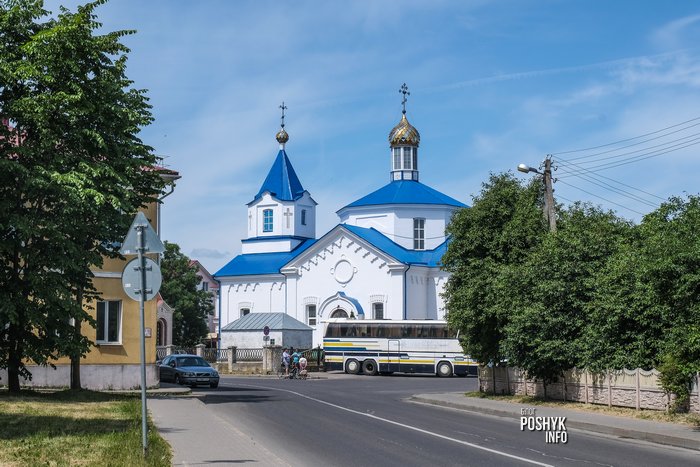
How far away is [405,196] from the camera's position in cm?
7638

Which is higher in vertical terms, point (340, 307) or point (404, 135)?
point (404, 135)

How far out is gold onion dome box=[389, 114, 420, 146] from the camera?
80.1 m

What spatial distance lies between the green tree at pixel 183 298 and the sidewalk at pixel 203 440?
6025 centimetres

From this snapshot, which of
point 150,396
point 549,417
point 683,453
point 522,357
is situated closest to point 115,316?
point 150,396

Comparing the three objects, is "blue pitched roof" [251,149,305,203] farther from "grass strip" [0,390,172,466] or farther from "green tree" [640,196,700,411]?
"green tree" [640,196,700,411]

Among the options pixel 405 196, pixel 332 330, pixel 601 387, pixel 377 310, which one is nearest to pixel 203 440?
pixel 601 387

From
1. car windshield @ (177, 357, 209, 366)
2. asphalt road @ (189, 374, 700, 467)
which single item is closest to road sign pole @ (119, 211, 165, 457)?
asphalt road @ (189, 374, 700, 467)

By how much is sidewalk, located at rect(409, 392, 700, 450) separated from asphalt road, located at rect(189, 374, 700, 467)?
0.50 m

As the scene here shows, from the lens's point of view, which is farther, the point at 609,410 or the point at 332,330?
the point at 332,330

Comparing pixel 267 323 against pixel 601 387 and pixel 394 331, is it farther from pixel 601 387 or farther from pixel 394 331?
pixel 601 387

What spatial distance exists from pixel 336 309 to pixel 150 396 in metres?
43.1

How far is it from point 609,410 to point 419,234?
51.2 meters

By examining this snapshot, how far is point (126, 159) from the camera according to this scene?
27.1 meters

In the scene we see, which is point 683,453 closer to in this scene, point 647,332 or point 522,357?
point 647,332
